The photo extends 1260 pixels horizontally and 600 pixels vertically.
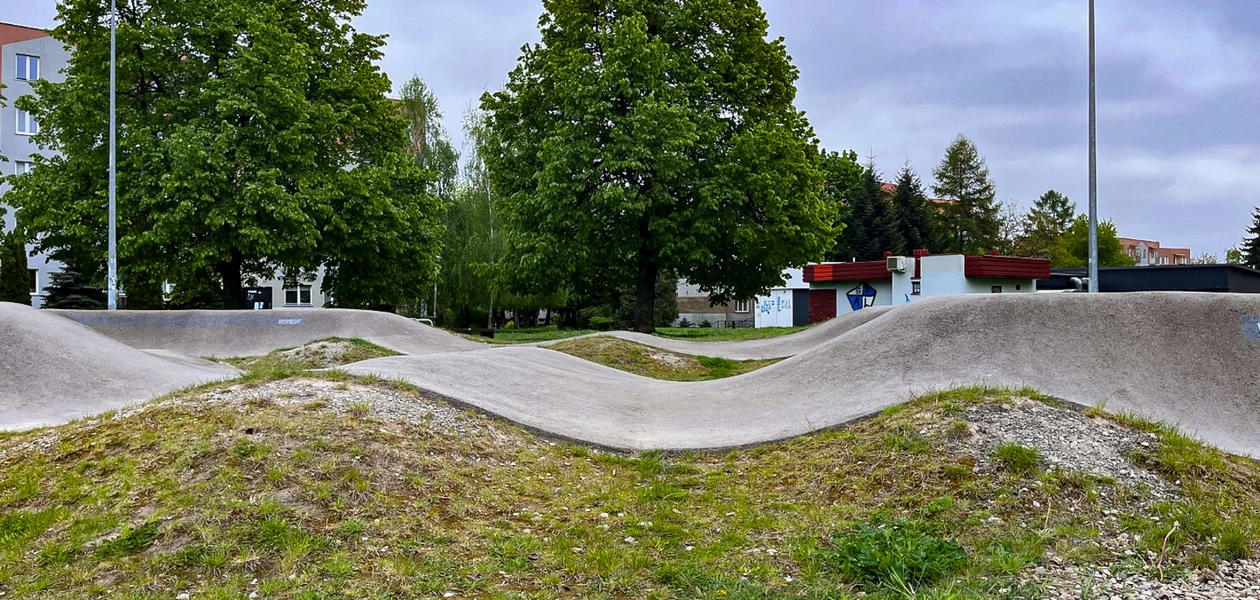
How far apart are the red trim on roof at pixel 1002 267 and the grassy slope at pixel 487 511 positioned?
108 ft

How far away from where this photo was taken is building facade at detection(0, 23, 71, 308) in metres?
39.8

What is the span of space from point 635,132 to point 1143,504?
677 inches

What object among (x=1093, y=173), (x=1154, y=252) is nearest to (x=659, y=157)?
(x=1093, y=173)

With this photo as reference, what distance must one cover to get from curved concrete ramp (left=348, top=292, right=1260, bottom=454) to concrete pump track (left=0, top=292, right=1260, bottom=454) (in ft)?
0.07

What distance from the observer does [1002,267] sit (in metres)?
37.2

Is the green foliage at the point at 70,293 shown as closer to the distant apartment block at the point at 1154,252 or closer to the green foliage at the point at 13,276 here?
the green foliage at the point at 13,276

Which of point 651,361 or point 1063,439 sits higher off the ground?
point 1063,439

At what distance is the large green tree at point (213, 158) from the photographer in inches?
808

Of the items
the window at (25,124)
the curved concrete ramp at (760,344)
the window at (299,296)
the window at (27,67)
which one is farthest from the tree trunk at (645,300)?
the window at (27,67)

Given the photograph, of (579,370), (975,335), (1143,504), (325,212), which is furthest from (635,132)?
(1143,504)

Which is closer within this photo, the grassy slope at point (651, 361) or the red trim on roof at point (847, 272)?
the grassy slope at point (651, 361)

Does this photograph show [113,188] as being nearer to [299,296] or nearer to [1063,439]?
[1063,439]

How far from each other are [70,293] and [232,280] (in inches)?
532

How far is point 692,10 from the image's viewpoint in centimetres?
2386
